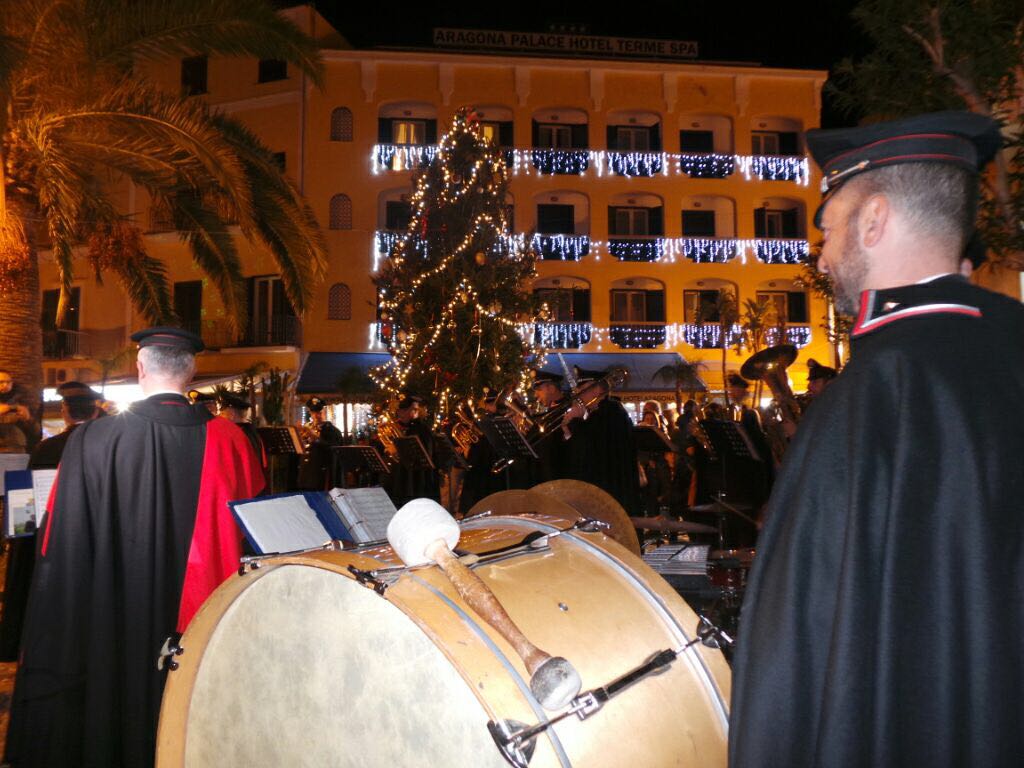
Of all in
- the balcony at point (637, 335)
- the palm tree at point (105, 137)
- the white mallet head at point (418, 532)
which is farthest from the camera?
the balcony at point (637, 335)

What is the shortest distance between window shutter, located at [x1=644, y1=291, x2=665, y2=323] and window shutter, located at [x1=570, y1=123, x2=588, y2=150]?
19.9ft

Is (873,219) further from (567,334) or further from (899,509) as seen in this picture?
(567,334)

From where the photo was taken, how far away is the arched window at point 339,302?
28594 millimetres

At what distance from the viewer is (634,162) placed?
29.8 m

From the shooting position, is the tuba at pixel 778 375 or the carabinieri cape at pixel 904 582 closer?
the carabinieri cape at pixel 904 582

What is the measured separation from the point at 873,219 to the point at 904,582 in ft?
2.55

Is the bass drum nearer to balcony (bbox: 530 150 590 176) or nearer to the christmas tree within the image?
the christmas tree

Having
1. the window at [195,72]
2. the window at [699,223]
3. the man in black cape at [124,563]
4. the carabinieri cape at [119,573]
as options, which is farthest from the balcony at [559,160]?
the carabinieri cape at [119,573]

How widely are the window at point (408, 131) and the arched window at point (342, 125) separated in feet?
5.18

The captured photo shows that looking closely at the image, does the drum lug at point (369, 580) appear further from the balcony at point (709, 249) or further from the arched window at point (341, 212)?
the balcony at point (709, 249)

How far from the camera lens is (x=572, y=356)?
2891cm

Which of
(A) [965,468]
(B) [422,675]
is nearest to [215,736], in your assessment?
(B) [422,675]

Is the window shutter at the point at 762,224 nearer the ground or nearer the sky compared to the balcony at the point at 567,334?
nearer the sky

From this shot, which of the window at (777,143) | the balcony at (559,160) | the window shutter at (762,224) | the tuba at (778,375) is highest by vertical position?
the window at (777,143)
